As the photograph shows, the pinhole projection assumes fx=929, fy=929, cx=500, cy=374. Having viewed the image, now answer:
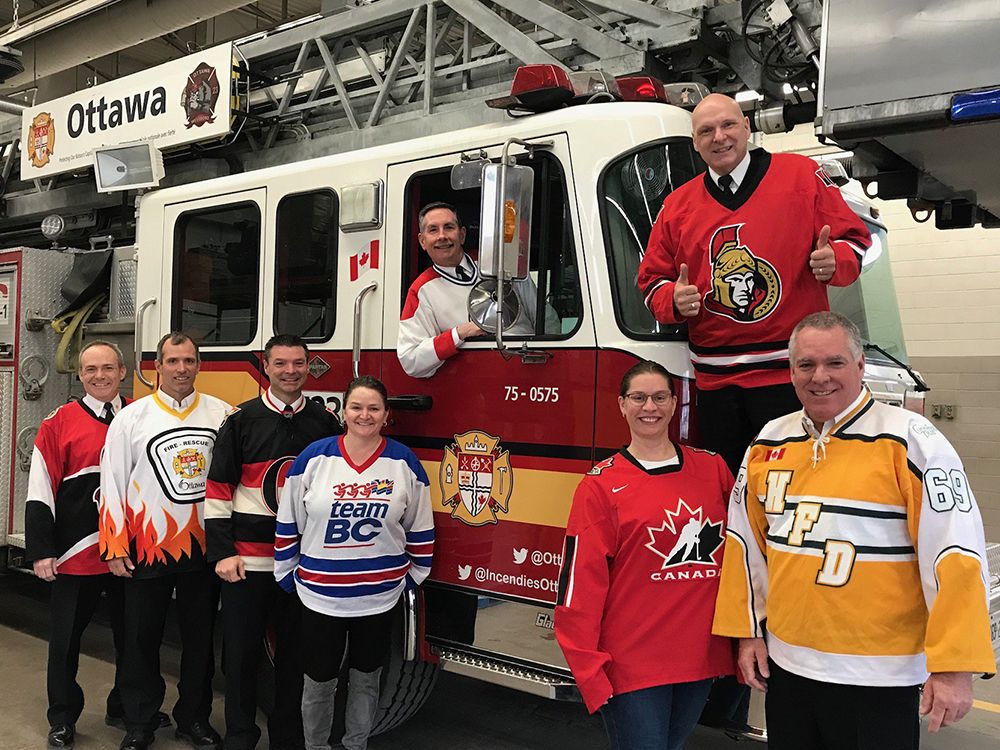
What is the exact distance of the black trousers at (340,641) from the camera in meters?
3.49

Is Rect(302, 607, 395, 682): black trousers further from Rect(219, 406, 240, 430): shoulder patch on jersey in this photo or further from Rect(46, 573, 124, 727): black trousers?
Rect(46, 573, 124, 727): black trousers

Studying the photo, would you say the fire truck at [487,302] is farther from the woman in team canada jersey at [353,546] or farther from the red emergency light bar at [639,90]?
the woman in team canada jersey at [353,546]

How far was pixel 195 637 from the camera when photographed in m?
4.06

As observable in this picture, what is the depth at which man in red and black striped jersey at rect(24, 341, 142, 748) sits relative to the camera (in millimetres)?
4148

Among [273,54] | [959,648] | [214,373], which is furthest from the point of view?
[273,54]

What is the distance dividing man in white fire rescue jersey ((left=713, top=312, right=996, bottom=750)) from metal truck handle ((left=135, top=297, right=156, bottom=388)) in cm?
344

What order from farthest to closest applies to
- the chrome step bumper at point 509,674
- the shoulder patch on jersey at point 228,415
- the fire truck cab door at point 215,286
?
the fire truck cab door at point 215,286, the shoulder patch on jersey at point 228,415, the chrome step bumper at point 509,674

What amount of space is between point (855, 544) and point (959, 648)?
1.02 feet

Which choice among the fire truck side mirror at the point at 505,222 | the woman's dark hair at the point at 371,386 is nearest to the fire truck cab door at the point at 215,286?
the woman's dark hair at the point at 371,386

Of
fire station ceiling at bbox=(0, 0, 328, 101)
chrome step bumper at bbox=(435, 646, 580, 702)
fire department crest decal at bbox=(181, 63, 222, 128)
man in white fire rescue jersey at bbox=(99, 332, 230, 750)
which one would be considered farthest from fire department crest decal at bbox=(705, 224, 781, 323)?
fire station ceiling at bbox=(0, 0, 328, 101)

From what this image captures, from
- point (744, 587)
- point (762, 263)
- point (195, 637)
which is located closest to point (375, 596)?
point (195, 637)

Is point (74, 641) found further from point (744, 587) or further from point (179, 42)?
point (179, 42)

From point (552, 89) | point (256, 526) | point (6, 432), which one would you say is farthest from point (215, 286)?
point (6, 432)

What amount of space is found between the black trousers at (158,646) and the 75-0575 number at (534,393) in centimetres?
167
